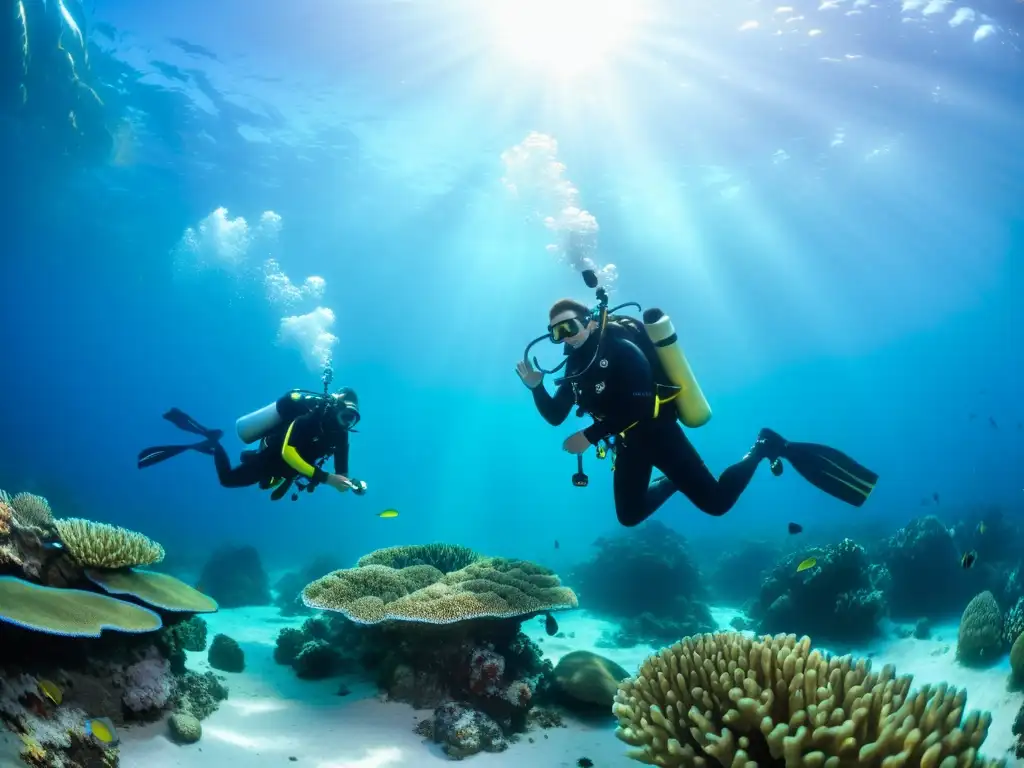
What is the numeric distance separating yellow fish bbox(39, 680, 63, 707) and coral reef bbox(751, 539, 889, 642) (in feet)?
38.5

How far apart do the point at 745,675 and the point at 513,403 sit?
302ft

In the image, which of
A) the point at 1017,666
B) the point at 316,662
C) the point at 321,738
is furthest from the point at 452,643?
the point at 1017,666

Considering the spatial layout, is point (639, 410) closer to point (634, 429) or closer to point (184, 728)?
point (634, 429)

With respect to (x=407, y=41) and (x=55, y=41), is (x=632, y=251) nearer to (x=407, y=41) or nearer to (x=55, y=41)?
(x=407, y=41)

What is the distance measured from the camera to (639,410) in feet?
18.5

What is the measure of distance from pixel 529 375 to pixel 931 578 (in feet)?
44.5

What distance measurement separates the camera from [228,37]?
22.9 meters

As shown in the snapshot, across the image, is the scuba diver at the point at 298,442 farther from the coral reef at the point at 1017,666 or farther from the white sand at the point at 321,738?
the coral reef at the point at 1017,666

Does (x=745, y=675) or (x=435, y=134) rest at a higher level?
(x=435, y=134)

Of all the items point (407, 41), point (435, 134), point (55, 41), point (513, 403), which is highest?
point (513, 403)

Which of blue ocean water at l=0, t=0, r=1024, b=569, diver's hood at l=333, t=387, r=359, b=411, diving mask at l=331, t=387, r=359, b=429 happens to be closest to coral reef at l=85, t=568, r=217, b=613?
diving mask at l=331, t=387, r=359, b=429

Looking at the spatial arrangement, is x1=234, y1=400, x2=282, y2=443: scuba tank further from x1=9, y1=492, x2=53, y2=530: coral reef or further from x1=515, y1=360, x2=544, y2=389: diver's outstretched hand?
x1=515, y1=360, x2=544, y2=389: diver's outstretched hand

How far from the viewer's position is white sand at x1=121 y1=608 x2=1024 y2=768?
5.14 meters

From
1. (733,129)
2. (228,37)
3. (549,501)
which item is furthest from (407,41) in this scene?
(549,501)
